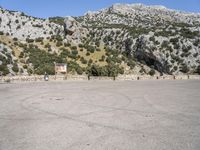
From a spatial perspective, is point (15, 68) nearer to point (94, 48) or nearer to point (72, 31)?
point (94, 48)

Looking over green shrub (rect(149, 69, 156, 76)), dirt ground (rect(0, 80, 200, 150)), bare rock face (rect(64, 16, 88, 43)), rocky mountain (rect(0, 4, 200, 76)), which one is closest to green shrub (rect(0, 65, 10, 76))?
rocky mountain (rect(0, 4, 200, 76))

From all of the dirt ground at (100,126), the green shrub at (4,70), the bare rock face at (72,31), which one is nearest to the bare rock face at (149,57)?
the bare rock face at (72,31)

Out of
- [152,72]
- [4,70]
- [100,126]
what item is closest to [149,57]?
[152,72]

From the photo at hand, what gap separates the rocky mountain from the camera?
60.0 meters

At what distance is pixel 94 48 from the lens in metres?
72.9

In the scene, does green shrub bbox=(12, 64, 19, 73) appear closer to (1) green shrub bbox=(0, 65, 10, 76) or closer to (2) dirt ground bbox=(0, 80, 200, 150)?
(1) green shrub bbox=(0, 65, 10, 76)

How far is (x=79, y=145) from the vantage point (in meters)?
10.4

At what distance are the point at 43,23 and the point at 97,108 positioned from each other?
69237mm

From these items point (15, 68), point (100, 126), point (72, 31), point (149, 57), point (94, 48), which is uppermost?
point (72, 31)

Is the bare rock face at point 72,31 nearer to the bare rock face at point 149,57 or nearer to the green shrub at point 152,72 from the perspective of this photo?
the bare rock face at point 149,57

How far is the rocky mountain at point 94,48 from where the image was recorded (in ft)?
197

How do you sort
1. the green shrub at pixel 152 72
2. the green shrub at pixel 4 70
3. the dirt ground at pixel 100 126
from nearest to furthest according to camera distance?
the dirt ground at pixel 100 126, the green shrub at pixel 4 70, the green shrub at pixel 152 72

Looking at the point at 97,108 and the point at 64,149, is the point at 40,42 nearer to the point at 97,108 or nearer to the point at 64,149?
the point at 97,108

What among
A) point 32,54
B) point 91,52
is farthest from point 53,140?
point 91,52
